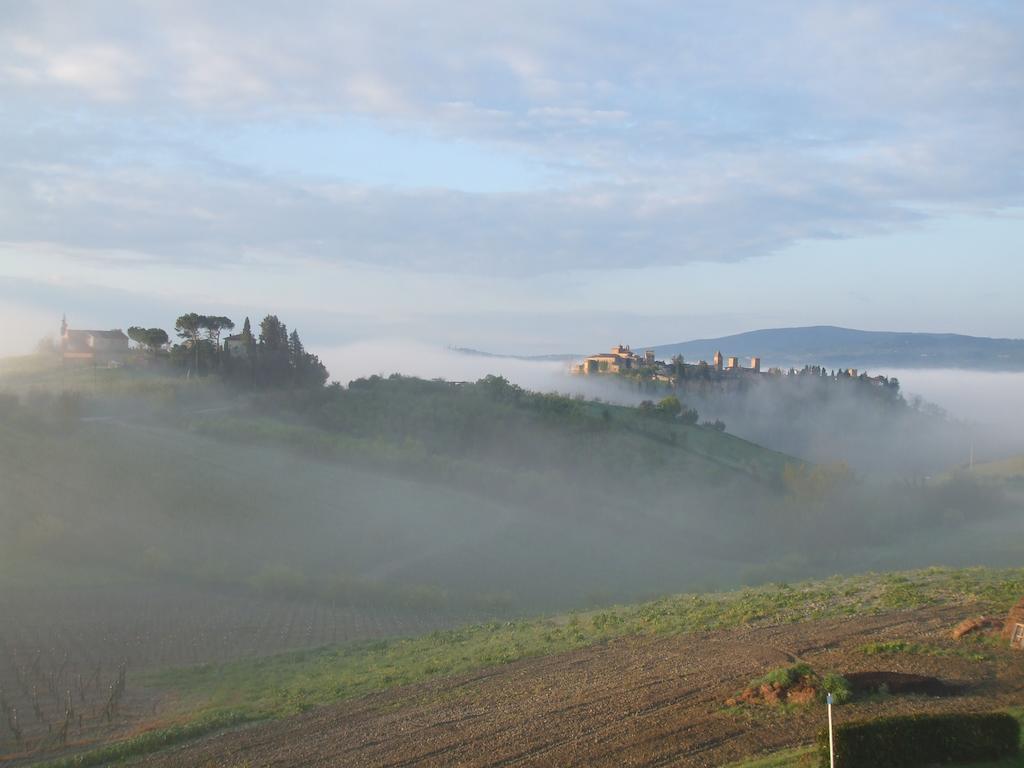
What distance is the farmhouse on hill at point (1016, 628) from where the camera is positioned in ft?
40.2

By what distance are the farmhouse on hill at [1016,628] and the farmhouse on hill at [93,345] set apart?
76.3m

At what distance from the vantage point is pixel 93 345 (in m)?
86.6

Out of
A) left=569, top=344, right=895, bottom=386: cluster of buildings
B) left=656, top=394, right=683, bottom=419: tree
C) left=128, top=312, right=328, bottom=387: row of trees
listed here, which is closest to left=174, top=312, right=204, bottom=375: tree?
left=128, top=312, right=328, bottom=387: row of trees

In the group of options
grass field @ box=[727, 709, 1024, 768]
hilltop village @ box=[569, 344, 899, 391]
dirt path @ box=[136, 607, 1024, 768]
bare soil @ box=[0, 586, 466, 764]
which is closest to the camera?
grass field @ box=[727, 709, 1024, 768]

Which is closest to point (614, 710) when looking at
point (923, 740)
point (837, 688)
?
point (837, 688)

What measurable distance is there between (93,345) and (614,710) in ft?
284

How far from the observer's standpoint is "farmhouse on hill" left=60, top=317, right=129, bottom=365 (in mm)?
79250

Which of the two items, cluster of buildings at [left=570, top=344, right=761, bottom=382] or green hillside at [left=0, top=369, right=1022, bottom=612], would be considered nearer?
green hillside at [left=0, top=369, right=1022, bottom=612]

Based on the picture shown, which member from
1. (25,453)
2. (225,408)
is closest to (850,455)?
(225,408)

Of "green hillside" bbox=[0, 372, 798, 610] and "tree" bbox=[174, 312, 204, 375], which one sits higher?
"tree" bbox=[174, 312, 204, 375]

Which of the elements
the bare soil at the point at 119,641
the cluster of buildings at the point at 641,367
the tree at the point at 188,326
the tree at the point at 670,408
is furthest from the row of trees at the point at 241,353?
the cluster of buildings at the point at 641,367

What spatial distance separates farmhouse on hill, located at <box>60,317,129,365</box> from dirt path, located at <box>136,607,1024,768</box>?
71.7 m

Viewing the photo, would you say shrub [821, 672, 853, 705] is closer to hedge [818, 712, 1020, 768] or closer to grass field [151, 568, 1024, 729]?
hedge [818, 712, 1020, 768]

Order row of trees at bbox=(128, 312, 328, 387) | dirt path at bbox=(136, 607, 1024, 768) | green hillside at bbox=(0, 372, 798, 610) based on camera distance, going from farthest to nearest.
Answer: row of trees at bbox=(128, 312, 328, 387) < green hillside at bbox=(0, 372, 798, 610) < dirt path at bbox=(136, 607, 1024, 768)
